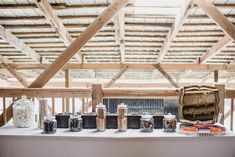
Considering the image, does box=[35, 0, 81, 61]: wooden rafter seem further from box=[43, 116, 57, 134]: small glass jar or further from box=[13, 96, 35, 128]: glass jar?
box=[43, 116, 57, 134]: small glass jar

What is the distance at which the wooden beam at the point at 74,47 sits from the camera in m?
3.34

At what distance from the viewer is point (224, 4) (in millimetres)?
4590

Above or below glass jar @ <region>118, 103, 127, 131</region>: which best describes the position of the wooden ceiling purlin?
above

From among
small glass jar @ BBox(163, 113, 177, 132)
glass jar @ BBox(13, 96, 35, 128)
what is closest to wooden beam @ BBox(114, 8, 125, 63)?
glass jar @ BBox(13, 96, 35, 128)

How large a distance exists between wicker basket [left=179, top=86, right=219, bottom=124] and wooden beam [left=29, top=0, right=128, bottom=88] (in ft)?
5.96

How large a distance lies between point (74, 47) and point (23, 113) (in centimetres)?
144

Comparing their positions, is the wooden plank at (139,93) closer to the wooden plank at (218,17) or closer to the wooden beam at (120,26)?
the wooden plank at (218,17)

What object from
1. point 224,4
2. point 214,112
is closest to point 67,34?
point 224,4

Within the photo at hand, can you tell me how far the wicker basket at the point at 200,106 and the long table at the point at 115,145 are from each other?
194 mm

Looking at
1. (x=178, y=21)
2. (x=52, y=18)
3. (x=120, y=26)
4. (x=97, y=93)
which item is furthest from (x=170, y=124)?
(x=120, y=26)

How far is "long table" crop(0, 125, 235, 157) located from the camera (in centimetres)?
196

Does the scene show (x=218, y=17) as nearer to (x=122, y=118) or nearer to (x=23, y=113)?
(x=122, y=118)

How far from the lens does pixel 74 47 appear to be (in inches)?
139

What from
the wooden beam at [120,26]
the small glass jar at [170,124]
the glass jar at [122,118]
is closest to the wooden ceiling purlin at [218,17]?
the wooden beam at [120,26]
